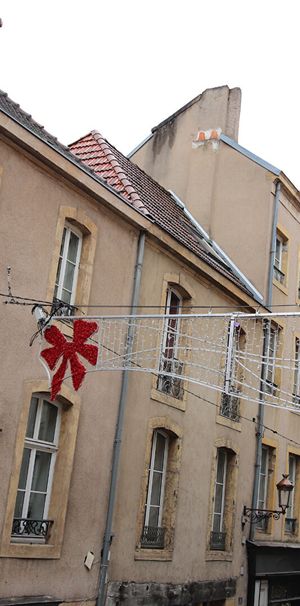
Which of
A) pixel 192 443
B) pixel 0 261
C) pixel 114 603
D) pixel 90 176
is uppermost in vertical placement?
pixel 90 176

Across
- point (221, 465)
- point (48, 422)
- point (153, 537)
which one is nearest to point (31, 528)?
point (48, 422)

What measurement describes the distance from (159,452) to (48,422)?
129 inches

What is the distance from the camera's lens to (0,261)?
1076 centimetres

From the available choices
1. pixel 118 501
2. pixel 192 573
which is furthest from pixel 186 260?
pixel 192 573

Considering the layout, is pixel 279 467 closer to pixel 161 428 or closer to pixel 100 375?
pixel 161 428

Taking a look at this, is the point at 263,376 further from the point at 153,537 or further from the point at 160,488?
the point at 153,537

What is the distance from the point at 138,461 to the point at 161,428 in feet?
3.33

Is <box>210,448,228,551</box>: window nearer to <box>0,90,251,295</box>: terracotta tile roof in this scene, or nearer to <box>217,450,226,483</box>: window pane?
<box>217,450,226,483</box>: window pane

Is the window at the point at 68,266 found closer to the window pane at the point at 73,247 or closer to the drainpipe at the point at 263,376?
the window pane at the point at 73,247

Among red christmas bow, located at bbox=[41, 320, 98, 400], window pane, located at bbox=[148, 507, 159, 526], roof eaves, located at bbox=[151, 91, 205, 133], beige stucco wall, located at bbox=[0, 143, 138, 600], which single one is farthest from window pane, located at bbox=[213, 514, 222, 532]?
roof eaves, located at bbox=[151, 91, 205, 133]

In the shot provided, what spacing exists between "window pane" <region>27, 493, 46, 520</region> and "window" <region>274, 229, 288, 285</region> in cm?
1010

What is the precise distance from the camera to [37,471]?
1154 cm

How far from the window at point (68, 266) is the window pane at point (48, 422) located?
160cm

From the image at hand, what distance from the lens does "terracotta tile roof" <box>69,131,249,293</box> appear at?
50.7 ft
